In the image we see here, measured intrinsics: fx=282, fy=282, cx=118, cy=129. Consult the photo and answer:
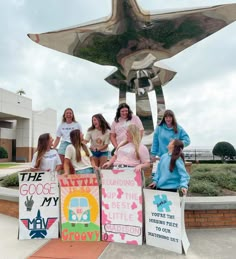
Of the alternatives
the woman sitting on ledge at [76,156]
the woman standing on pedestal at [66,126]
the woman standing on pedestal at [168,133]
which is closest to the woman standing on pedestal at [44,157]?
the woman sitting on ledge at [76,156]

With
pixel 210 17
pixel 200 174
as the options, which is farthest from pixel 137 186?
pixel 210 17

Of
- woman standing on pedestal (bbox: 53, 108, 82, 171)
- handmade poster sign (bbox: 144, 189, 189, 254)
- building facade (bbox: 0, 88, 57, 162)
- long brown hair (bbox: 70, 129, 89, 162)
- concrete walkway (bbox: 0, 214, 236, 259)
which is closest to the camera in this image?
concrete walkway (bbox: 0, 214, 236, 259)

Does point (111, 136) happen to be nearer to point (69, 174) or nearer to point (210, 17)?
point (69, 174)

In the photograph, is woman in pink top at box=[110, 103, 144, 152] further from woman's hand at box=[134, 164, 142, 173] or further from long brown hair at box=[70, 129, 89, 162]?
woman's hand at box=[134, 164, 142, 173]

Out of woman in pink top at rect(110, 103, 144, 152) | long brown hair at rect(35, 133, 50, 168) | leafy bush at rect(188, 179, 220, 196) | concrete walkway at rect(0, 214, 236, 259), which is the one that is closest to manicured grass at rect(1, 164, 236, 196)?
leafy bush at rect(188, 179, 220, 196)

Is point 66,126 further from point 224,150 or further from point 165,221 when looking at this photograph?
point 224,150

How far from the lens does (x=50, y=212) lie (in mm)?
4504

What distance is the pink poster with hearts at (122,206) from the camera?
4.11 metres

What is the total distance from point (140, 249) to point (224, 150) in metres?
17.0

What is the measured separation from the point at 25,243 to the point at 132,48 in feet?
24.9

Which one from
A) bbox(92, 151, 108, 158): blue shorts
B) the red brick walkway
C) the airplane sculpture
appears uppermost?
the airplane sculpture

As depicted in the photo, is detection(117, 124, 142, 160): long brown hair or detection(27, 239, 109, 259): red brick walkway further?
detection(117, 124, 142, 160): long brown hair

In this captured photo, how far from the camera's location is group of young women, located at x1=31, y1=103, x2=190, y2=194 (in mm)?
3947

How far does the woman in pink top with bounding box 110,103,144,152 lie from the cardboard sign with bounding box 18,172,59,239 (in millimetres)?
1272
